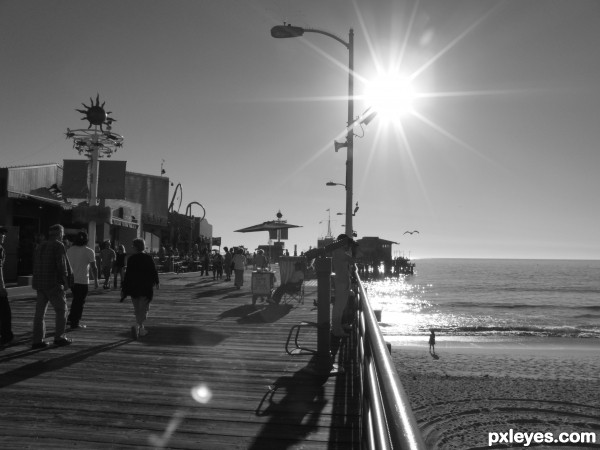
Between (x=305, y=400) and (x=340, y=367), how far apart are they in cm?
121

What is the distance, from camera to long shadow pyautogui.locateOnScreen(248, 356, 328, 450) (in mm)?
3533

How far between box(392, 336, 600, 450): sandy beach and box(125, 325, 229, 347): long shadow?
3641 millimetres

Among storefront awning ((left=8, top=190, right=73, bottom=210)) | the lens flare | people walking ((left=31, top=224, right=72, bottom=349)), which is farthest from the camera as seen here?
storefront awning ((left=8, top=190, right=73, bottom=210))

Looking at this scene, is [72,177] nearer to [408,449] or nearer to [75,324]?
[75,324]

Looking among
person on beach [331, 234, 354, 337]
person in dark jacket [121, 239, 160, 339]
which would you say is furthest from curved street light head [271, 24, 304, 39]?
person in dark jacket [121, 239, 160, 339]

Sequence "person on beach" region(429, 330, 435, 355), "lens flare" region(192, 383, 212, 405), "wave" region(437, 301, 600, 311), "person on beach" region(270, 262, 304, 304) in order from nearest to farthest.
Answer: "lens flare" region(192, 383, 212, 405)
"person on beach" region(270, 262, 304, 304)
"person on beach" region(429, 330, 435, 355)
"wave" region(437, 301, 600, 311)

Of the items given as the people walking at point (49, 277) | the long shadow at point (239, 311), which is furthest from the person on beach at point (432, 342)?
the people walking at point (49, 277)

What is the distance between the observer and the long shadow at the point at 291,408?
3.53 m

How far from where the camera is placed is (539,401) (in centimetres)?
1169

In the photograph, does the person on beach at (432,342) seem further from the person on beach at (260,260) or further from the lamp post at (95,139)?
the lamp post at (95,139)

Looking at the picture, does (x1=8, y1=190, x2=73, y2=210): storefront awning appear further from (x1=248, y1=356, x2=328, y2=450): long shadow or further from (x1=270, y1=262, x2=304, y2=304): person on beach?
(x1=248, y1=356, x2=328, y2=450): long shadow

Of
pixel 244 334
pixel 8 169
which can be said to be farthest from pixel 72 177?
pixel 244 334

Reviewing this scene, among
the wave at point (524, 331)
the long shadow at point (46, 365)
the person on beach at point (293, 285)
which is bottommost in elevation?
the wave at point (524, 331)

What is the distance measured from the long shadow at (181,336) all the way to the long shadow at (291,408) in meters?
2.40
